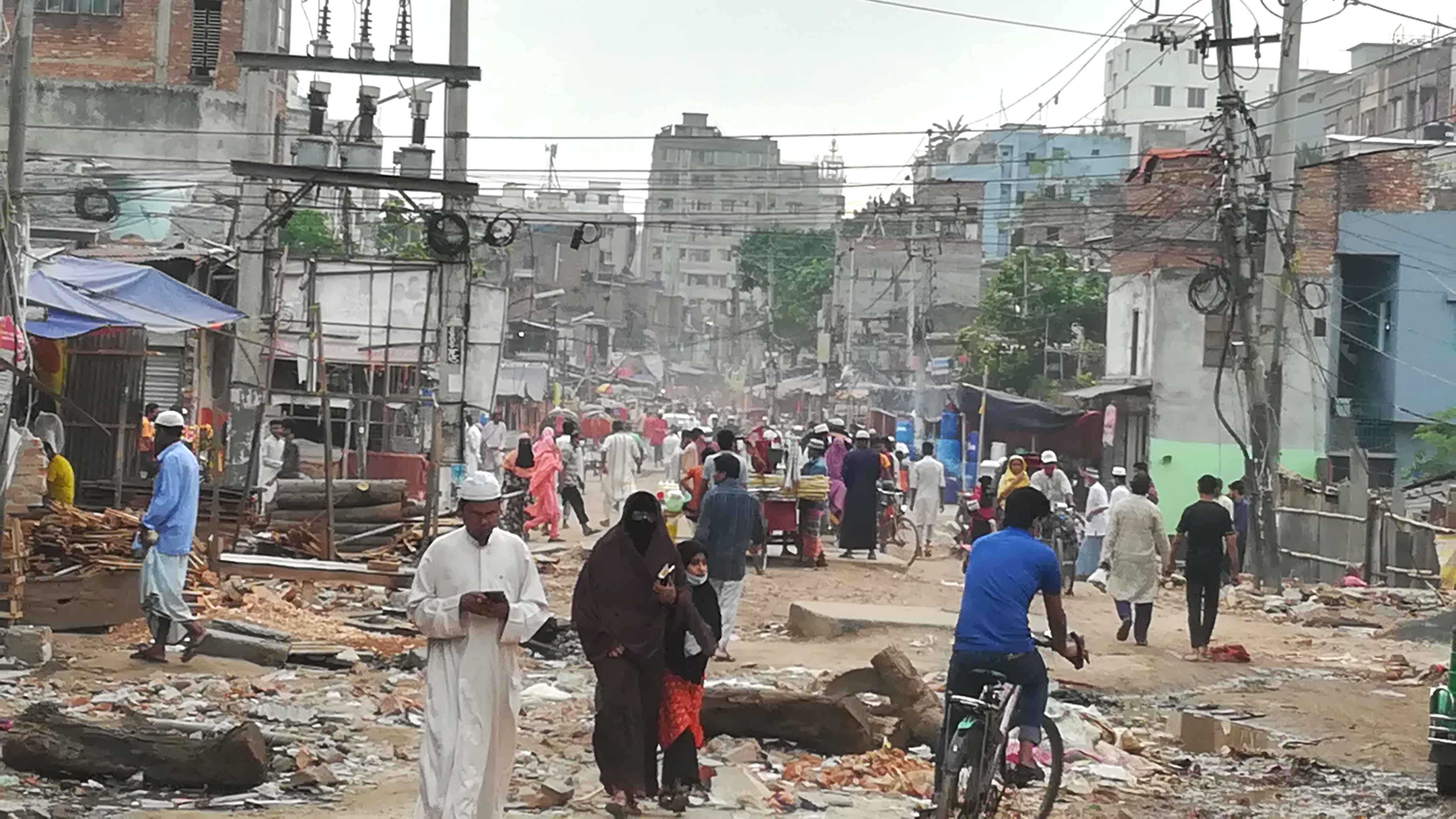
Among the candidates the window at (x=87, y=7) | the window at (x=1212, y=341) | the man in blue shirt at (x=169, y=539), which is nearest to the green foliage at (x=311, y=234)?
the window at (x=87, y=7)

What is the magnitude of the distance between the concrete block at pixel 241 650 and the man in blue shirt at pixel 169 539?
7.9 inches

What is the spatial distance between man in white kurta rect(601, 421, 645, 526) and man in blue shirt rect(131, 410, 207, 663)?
14.4 meters

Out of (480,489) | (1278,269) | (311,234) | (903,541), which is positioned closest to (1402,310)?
(903,541)

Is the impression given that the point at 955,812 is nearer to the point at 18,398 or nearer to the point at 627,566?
the point at 627,566

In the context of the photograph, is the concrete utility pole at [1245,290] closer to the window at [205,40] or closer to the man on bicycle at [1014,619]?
the man on bicycle at [1014,619]

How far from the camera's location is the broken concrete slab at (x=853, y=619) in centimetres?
1595

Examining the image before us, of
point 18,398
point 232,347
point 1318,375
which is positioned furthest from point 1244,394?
point 18,398

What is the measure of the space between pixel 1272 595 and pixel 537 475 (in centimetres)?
969

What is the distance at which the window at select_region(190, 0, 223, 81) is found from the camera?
40781mm

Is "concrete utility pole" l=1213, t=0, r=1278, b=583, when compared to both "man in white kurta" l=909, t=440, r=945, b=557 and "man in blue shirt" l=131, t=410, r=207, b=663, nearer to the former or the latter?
"man in white kurta" l=909, t=440, r=945, b=557

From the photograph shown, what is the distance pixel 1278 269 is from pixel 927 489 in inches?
230

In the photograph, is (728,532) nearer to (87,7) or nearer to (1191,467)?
(1191,467)

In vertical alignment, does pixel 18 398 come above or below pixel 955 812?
above

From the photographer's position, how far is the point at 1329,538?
2566 centimetres
